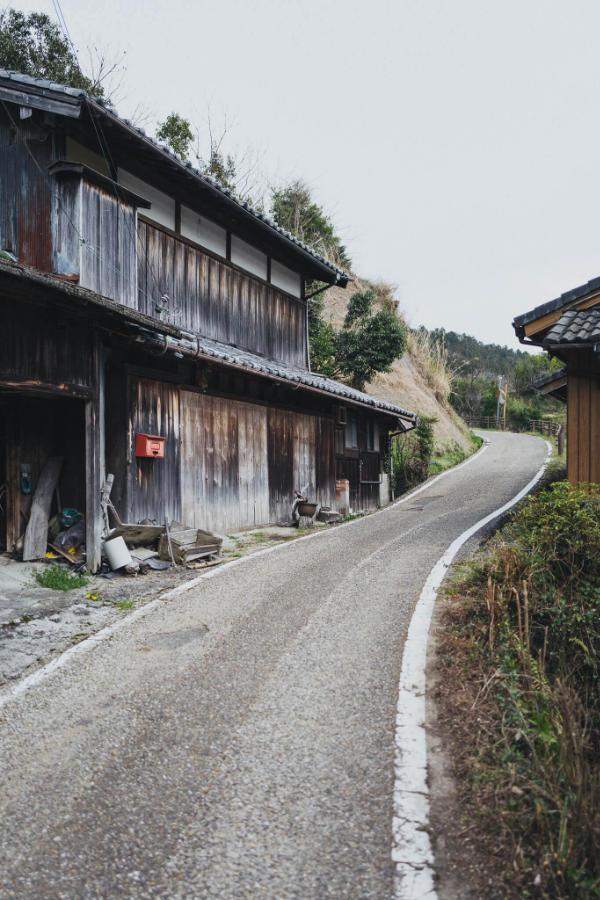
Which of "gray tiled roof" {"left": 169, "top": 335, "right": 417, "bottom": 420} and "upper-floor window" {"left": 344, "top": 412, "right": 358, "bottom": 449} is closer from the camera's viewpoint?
"gray tiled roof" {"left": 169, "top": 335, "right": 417, "bottom": 420}

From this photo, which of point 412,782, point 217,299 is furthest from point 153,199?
point 412,782

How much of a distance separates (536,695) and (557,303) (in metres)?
6.16

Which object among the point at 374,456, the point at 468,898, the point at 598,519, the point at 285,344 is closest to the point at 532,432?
the point at 374,456

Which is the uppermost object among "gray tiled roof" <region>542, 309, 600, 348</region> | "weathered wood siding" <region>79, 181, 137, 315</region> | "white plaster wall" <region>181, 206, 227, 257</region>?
"white plaster wall" <region>181, 206, 227, 257</region>

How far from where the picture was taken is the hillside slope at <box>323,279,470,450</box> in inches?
1117

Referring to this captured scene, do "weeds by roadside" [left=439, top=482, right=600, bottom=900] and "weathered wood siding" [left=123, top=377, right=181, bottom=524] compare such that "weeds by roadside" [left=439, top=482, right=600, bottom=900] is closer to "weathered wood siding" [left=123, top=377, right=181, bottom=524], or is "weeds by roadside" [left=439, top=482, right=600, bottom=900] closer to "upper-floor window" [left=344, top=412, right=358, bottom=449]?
"weathered wood siding" [left=123, top=377, right=181, bottom=524]

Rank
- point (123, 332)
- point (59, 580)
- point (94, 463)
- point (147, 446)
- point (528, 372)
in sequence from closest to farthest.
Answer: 1. point (59, 580)
2. point (94, 463)
3. point (123, 332)
4. point (147, 446)
5. point (528, 372)

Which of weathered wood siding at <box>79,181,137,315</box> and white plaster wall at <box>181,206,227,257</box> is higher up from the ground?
white plaster wall at <box>181,206,227,257</box>

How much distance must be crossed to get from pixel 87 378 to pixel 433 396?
27.7 metres

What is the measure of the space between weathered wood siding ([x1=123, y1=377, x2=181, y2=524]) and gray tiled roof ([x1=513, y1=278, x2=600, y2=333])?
5.68m

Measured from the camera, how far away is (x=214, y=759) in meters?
3.19

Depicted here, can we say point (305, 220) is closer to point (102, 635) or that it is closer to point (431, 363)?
point (431, 363)

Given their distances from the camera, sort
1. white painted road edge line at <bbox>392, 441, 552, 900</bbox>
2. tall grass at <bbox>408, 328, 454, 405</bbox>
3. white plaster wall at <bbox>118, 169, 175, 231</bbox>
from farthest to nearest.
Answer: tall grass at <bbox>408, 328, 454, 405</bbox>, white plaster wall at <bbox>118, 169, 175, 231</bbox>, white painted road edge line at <bbox>392, 441, 552, 900</bbox>

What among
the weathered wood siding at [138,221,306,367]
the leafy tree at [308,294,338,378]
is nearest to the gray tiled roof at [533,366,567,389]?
the weathered wood siding at [138,221,306,367]
